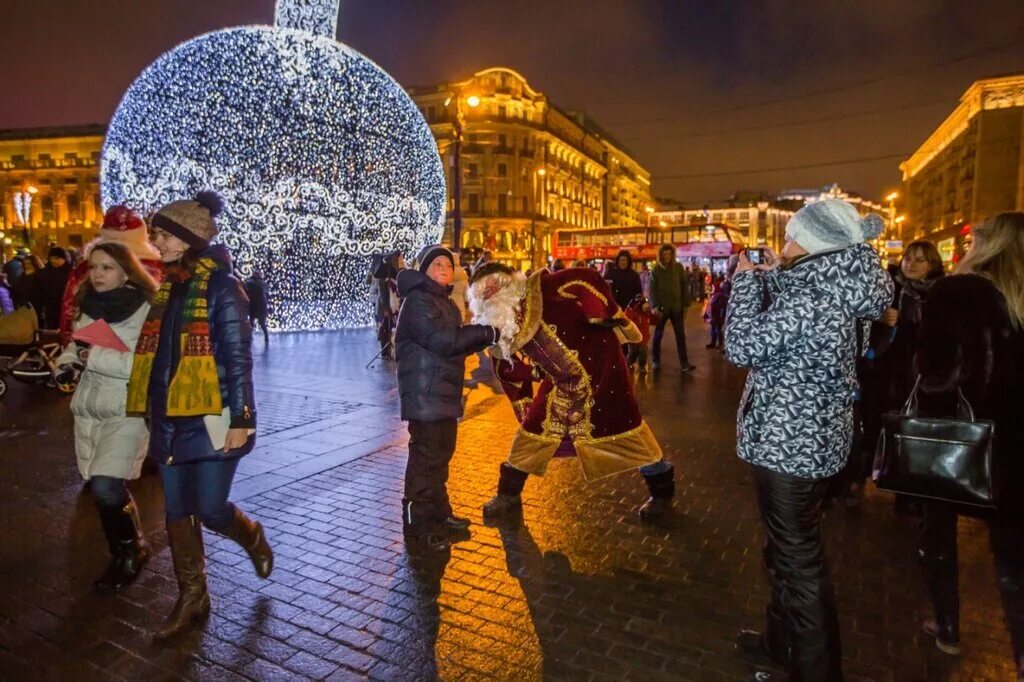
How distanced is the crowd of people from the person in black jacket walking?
0.5 inches

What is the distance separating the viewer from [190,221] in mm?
3055

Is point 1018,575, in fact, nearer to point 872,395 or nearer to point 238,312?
point 872,395

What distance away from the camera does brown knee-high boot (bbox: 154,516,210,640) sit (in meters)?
3.10

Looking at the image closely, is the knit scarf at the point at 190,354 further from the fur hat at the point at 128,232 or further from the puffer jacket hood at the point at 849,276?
the puffer jacket hood at the point at 849,276

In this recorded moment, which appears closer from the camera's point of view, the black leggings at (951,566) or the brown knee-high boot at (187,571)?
the black leggings at (951,566)

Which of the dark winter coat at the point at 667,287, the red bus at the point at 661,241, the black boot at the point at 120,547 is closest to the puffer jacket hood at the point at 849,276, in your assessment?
the black boot at the point at 120,547

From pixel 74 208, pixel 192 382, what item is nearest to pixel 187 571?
pixel 192 382

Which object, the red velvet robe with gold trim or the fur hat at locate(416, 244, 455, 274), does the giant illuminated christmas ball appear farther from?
the red velvet robe with gold trim

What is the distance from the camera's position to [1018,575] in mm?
2846

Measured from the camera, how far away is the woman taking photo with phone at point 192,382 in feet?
9.70

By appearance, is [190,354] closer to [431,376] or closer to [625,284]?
[431,376]

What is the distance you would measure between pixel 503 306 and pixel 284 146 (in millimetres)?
8363

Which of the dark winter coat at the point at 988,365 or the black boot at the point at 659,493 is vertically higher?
the dark winter coat at the point at 988,365

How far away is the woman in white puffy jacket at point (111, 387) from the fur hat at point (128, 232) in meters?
0.30
